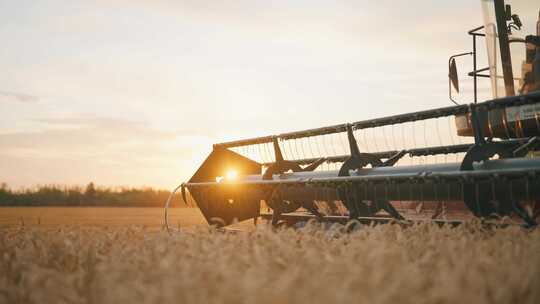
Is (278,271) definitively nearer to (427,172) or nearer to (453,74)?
(427,172)

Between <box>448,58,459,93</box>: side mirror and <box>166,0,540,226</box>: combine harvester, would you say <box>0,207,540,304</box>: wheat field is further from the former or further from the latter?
<box>448,58,459,93</box>: side mirror

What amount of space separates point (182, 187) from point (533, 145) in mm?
3993

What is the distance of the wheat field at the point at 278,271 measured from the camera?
4.76ft

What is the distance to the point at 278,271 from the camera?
2096mm

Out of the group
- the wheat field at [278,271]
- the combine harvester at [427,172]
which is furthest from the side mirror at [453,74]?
the wheat field at [278,271]

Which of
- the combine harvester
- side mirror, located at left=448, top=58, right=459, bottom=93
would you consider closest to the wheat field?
the combine harvester

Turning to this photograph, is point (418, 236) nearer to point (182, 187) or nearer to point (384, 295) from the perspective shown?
point (384, 295)

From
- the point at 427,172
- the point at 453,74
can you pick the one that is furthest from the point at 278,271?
the point at 453,74

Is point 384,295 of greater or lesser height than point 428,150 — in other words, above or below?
below

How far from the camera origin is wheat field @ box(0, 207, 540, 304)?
1450 mm

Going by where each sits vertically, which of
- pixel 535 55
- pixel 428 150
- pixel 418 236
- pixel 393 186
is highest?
pixel 535 55

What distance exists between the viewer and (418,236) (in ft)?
10.4

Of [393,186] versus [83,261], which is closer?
[83,261]

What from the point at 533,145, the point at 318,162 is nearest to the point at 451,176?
the point at 533,145
